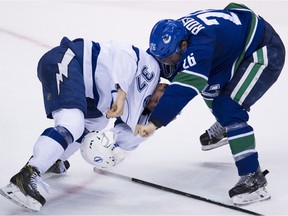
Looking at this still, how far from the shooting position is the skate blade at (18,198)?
278cm

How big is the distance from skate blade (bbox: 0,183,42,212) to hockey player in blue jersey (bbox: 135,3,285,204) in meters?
0.45

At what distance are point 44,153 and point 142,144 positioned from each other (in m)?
1.06

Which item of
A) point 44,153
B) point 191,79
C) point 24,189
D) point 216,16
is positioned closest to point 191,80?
point 191,79

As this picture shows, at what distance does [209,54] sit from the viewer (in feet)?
9.64

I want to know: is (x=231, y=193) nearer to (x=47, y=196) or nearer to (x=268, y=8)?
(x=47, y=196)

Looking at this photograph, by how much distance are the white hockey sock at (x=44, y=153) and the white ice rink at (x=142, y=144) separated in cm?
21

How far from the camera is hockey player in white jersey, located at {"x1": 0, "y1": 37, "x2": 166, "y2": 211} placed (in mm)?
2834

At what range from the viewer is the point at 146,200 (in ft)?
10.2

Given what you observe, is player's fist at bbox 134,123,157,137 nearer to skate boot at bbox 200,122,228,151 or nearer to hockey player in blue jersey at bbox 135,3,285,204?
hockey player in blue jersey at bbox 135,3,285,204

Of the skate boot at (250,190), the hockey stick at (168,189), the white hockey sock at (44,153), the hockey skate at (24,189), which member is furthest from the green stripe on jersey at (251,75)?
the hockey skate at (24,189)

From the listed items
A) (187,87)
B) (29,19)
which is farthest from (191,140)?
(29,19)

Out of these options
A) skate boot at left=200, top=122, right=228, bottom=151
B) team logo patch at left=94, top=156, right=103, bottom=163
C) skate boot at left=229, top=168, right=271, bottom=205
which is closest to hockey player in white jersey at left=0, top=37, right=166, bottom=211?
team logo patch at left=94, top=156, right=103, bottom=163

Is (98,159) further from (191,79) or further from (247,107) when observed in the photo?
(247,107)

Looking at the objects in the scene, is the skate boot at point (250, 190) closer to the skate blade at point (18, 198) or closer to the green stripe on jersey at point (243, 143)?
the green stripe on jersey at point (243, 143)
